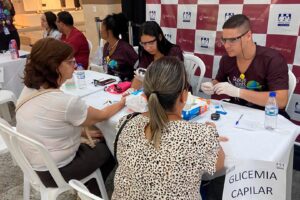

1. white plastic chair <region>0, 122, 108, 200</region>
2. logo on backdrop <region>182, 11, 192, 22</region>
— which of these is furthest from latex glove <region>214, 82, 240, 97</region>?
logo on backdrop <region>182, 11, 192, 22</region>

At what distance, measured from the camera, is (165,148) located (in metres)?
Answer: 0.88

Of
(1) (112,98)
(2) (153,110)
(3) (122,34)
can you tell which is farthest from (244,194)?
(3) (122,34)

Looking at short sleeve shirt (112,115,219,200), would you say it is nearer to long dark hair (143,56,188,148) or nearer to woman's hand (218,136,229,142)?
long dark hair (143,56,188,148)

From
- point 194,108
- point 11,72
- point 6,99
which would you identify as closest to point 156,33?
point 194,108

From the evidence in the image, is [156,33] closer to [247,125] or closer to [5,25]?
[247,125]

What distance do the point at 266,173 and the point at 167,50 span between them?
4.06 ft

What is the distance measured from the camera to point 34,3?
8.80 m

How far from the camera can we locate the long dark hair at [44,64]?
1.29m

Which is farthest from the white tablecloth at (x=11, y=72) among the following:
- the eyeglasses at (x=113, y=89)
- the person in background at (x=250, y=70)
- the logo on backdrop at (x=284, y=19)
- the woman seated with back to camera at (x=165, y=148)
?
the logo on backdrop at (x=284, y=19)

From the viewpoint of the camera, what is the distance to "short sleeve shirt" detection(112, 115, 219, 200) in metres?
0.87

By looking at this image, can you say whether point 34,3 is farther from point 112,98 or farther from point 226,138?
point 226,138

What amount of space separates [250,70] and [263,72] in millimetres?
77

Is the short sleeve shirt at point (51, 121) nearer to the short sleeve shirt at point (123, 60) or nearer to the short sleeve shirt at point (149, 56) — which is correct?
the short sleeve shirt at point (149, 56)

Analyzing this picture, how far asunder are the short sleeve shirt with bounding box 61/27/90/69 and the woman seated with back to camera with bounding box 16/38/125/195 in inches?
60.9
